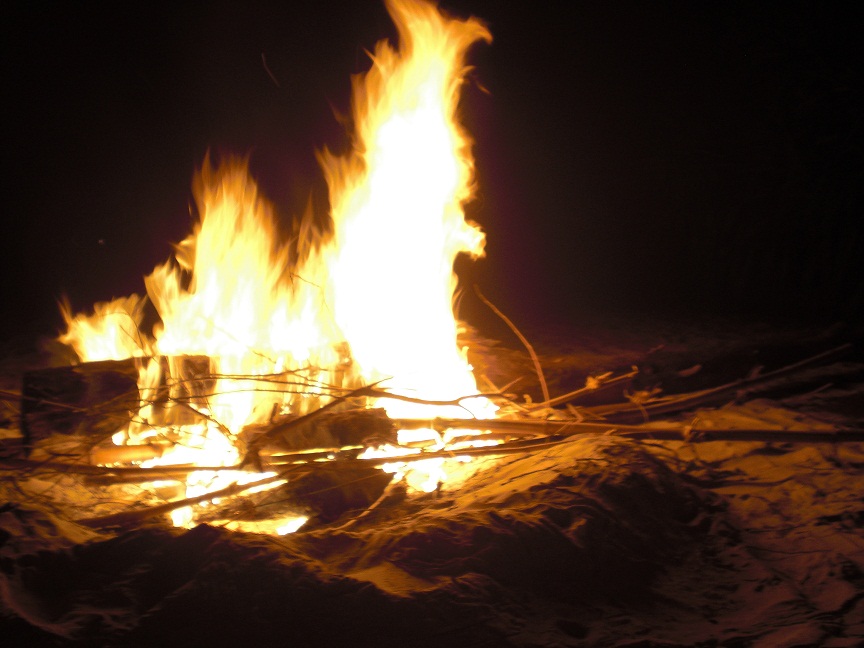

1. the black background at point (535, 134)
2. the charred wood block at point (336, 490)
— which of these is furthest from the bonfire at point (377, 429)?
the black background at point (535, 134)

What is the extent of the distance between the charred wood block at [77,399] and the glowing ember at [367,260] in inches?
21.4

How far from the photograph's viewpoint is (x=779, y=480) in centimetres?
337

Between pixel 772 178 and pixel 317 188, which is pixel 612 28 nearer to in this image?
pixel 772 178

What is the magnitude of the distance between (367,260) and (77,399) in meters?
2.07

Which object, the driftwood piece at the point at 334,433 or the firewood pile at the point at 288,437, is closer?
the firewood pile at the point at 288,437

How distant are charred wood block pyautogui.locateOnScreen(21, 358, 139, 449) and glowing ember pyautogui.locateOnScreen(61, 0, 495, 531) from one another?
1.79 feet

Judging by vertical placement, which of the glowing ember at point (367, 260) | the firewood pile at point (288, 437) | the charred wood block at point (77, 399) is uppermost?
the glowing ember at point (367, 260)

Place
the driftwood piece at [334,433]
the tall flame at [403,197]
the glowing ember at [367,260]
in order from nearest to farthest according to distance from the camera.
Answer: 1. the driftwood piece at [334,433]
2. the glowing ember at [367,260]
3. the tall flame at [403,197]

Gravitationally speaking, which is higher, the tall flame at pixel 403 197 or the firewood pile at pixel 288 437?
the tall flame at pixel 403 197

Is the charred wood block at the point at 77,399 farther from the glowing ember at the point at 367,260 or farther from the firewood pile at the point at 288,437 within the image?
the glowing ember at the point at 367,260

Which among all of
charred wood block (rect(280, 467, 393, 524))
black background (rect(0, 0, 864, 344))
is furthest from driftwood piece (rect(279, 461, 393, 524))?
black background (rect(0, 0, 864, 344))

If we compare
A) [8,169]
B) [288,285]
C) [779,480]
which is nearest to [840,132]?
[779,480]

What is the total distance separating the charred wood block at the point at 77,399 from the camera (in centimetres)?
380

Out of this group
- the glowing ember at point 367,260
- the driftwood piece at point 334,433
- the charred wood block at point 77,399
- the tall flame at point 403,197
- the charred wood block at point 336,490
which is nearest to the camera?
the charred wood block at point 336,490
